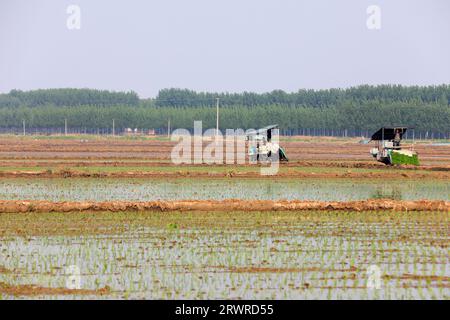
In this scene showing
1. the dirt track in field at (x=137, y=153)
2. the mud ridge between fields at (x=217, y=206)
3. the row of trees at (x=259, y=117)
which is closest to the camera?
the mud ridge between fields at (x=217, y=206)

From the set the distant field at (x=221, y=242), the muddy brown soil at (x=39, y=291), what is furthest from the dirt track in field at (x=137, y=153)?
the muddy brown soil at (x=39, y=291)

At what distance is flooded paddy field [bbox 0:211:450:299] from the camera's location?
13438 mm

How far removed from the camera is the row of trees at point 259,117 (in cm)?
15025

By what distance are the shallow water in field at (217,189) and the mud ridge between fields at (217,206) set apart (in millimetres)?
2730

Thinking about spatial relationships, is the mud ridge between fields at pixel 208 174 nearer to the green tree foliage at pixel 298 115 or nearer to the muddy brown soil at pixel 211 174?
A: the muddy brown soil at pixel 211 174

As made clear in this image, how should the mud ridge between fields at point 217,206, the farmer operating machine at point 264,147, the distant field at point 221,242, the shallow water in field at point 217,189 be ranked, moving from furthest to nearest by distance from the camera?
the farmer operating machine at point 264,147, the shallow water in field at point 217,189, the mud ridge between fields at point 217,206, the distant field at point 221,242

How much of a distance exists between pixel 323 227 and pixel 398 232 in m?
2.01

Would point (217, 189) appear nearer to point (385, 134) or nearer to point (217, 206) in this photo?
point (217, 206)

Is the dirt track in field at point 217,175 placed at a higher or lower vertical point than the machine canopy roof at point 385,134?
lower

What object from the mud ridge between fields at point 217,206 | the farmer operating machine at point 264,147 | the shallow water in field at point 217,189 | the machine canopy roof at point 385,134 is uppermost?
the machine canopy roof at point 385,134

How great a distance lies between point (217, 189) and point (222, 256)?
49.7ft

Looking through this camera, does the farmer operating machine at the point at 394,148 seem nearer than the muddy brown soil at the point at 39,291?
No

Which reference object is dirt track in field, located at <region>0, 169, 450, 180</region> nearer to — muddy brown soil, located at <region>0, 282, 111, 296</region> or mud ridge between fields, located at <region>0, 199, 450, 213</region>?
mud ridge between fields, located at <region>0, 199, 450, 213</region>
